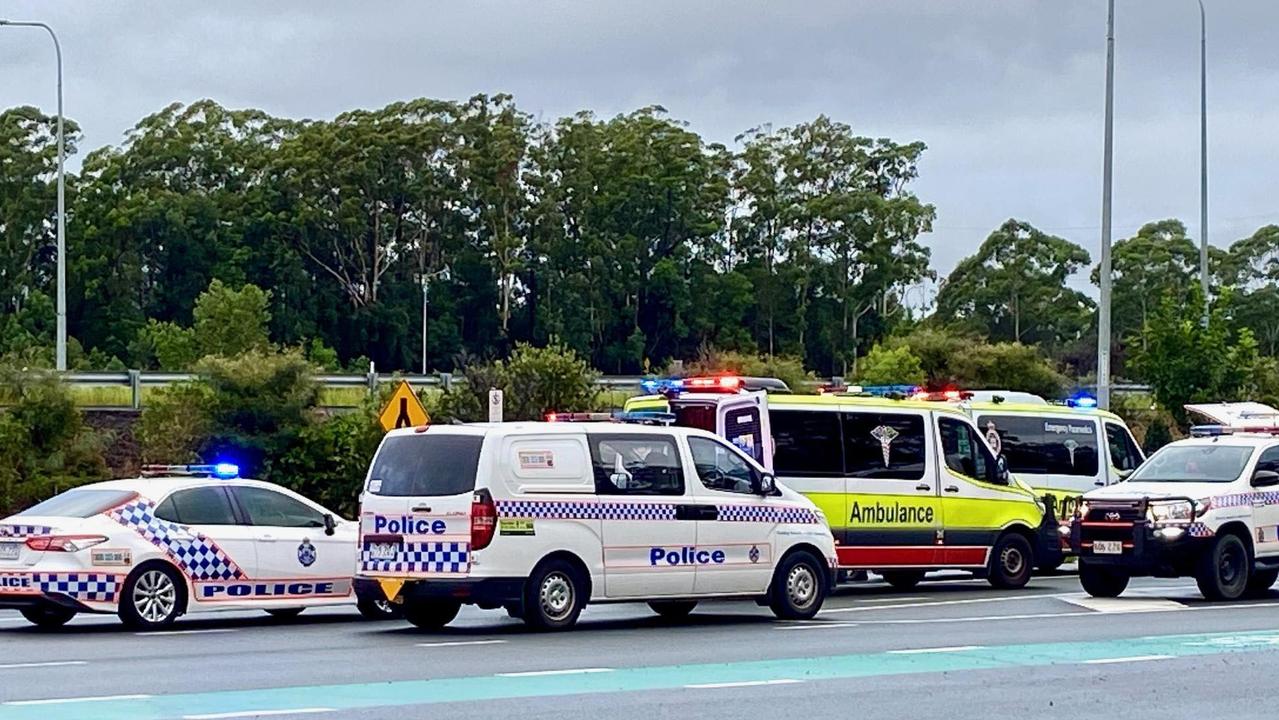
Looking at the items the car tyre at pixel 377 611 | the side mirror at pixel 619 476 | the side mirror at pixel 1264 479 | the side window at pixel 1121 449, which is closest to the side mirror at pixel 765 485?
the side mirror at pixel 619 476

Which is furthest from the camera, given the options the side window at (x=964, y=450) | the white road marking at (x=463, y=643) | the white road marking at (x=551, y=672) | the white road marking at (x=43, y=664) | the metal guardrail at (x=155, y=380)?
the metal guardrail at (x=155, y=380)

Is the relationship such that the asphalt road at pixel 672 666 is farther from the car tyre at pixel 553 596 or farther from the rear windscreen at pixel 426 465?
the rear windscreen at pixel 426 465

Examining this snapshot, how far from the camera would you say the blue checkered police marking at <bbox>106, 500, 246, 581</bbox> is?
59.5 feet

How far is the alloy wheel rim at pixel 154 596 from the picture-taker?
18.1 metres

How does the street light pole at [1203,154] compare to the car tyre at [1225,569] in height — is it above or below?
above

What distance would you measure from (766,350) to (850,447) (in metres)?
70.6

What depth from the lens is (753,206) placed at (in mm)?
93188

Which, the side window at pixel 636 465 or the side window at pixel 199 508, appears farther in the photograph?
the side window at pixel 199 508

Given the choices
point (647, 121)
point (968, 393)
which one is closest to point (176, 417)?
point (968, 393)

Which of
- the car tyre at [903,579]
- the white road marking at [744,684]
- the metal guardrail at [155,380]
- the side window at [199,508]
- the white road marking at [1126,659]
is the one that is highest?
the metal guardrail at [155,380]

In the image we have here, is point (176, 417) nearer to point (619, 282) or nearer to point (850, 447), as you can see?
point (850, 447)

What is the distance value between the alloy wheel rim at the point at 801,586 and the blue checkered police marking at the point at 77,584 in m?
6.39

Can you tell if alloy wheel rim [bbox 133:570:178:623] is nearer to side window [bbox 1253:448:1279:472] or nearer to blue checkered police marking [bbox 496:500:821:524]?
blue checkered police marking [bbox 496:500:821:524]

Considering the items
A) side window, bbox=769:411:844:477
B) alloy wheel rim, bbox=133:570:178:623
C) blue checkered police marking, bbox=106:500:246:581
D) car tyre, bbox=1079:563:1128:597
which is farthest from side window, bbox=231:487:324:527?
car tyre, bbox=1079:563:1128:597
